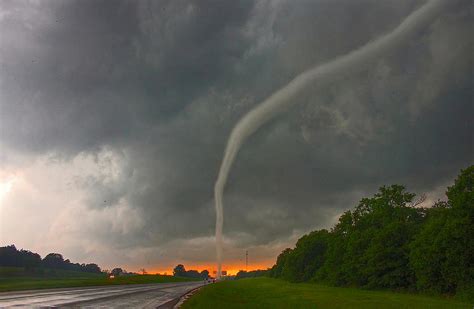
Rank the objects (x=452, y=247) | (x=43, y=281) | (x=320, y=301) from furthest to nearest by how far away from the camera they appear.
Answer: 1. (x=43, y=281)
2. (x=452, y=247)
3. (x=320, y=301)

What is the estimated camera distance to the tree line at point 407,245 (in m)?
45.8

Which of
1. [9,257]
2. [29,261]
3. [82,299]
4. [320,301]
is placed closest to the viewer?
[82,299]

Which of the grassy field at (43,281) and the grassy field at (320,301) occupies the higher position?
the grassy field at (43,281)

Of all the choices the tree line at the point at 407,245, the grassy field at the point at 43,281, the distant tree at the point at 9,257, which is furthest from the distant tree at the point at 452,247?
the distant tree at the point at 9,257

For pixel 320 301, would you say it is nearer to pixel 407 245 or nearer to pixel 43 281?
pixel 407 245

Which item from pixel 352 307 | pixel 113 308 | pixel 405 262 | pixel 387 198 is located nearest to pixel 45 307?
pixel 113 308

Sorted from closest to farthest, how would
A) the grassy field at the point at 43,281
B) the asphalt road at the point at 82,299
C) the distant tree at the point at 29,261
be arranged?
the asphalt road at the point at 82,299 < the grassy field at the point at 43,281 < the distant tree at the point at 29,261

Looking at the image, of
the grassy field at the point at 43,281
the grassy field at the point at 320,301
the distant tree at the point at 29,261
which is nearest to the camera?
the grassy field at the point at 320,301

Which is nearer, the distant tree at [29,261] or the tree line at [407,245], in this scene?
the tree line at [407,245]

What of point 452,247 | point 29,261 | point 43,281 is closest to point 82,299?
point 452,247

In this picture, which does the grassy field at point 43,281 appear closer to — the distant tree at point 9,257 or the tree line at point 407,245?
the distant tree at point 9,257

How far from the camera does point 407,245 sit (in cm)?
6150

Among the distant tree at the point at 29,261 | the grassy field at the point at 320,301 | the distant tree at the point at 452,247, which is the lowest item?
the grassy field at the point at 320,301

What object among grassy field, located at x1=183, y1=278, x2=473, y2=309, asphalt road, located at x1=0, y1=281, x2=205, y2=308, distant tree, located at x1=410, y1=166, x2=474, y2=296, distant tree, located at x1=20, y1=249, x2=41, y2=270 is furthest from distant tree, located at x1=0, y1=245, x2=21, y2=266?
distant tree, located at x1=410, y1=166, x2=474, y2=296
